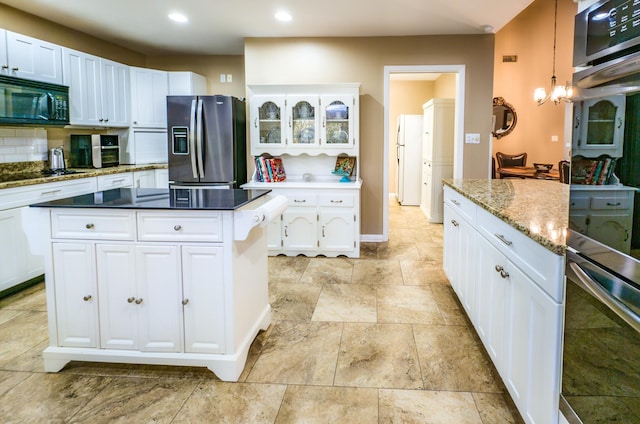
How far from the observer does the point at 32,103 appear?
12.5ft

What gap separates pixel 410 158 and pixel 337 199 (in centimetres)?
386

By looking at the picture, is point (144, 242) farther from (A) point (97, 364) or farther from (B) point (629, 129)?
(B) point (629, 129)

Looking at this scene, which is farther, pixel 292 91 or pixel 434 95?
pixel 434 95

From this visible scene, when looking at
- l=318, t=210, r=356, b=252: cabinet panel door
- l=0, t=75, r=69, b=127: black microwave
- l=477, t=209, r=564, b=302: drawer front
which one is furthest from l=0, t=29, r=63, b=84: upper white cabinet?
l=477, t=209, r=564, b=302: drawer front

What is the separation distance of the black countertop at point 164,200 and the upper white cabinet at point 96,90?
7.42 feet

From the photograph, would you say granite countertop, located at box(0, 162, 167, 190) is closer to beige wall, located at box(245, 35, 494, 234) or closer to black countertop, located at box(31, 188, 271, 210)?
black countertop, located at box(31, 188, 271, 210)

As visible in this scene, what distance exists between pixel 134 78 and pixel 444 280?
428cm

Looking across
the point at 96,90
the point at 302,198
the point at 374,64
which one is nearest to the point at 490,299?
the point at 302,198

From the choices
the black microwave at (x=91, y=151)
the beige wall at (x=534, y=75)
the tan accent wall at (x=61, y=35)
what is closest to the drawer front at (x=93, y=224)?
the tan accent wall at (x=61, y=35)

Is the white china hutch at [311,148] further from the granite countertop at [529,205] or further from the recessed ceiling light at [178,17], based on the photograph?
the granite countertop at [529,205]

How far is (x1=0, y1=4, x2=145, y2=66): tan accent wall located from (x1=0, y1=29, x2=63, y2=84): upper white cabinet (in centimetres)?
37

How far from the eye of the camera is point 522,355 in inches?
68.5

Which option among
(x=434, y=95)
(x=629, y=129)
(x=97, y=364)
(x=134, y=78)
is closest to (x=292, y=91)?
(x=134, y=78)

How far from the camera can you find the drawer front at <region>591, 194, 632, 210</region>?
3.54 ft
